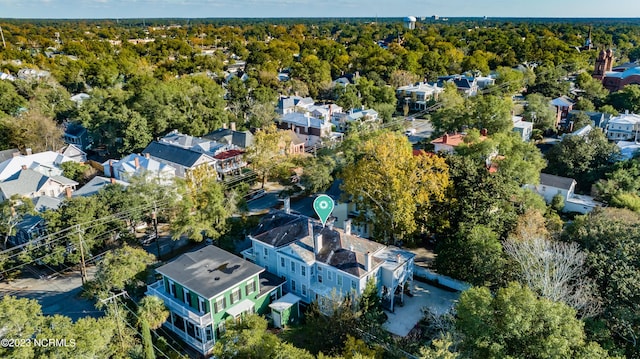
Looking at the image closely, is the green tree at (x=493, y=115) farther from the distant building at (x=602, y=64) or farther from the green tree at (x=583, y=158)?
the distant building at (x=602, y=64)

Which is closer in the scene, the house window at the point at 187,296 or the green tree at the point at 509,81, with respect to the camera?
the house window at the point at 187,296

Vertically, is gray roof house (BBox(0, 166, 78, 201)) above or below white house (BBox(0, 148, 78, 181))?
below

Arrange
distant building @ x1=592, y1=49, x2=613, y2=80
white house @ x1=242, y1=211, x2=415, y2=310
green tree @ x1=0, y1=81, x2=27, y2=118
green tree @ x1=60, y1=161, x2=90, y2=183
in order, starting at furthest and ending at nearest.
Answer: distant building @ x1=592, y1=49, x2=613, y2=80 → green tree @ x1=0, y1=81, x2=27, y2=118 → green tree @ x1=60, y1=161, x2=90, y2=183 → white house @ x1=242, y1=211, x2=415, y2=310

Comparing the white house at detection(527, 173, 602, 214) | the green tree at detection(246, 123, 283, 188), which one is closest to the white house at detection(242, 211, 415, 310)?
the green tree at detection(246, 123, 283, 188)

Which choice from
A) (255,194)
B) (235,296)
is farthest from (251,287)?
(255,194)

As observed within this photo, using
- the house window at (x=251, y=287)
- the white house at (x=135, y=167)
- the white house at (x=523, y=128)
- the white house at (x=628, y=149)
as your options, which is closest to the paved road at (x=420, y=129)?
the white house at (x=523, y=128)

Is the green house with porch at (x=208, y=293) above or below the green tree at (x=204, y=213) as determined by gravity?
below

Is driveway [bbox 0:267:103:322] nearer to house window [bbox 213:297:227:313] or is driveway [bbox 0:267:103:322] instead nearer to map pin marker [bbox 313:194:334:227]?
house window [bbox 213:297:227:313]
